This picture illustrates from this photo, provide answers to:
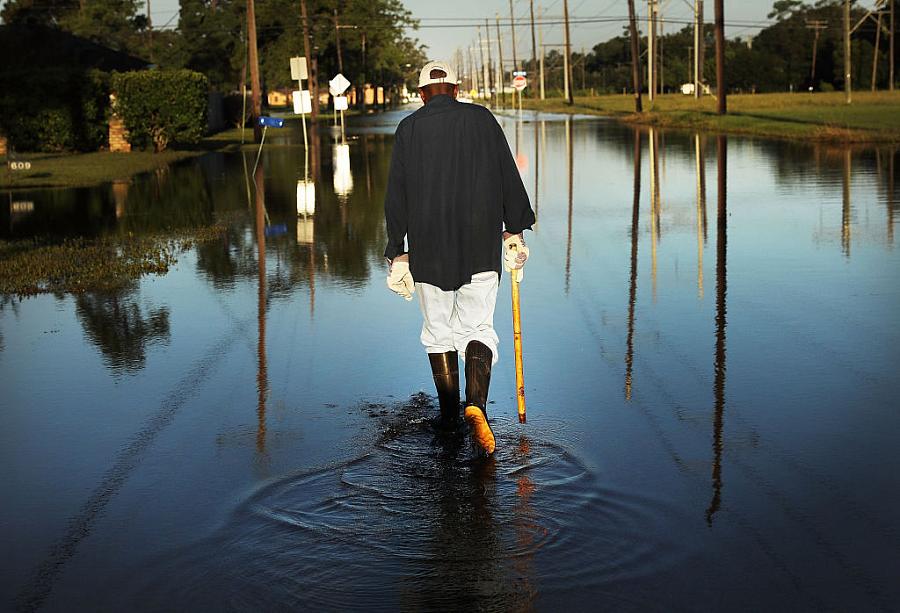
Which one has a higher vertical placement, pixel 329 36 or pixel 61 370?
pixel 329 36

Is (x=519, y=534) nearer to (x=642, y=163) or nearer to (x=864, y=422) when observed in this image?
(x=864, y=422)

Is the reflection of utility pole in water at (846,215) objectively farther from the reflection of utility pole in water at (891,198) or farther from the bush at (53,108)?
the bush at (53,108)

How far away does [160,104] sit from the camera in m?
39.6

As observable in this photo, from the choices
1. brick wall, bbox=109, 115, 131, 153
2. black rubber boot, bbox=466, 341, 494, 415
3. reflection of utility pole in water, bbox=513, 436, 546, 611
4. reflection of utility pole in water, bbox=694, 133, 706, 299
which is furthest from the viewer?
brick wall, bbox=109, 115, 131, 153

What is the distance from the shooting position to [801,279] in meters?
12.2

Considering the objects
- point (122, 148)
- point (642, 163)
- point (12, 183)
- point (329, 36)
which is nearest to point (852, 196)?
point (642, 163)

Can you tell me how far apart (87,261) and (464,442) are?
8723 mm

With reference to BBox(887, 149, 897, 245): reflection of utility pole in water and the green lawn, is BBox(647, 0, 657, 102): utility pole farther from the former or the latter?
BBox(887, 149, 897, 245): reflection of utility pole in water

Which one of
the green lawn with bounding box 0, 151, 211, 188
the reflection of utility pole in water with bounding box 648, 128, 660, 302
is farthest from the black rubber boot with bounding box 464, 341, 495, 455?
the green lawn with bounding box 0, 151, 211, 188

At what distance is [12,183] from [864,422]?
79.0 ft

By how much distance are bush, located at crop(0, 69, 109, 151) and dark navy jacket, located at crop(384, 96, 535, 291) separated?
34313mm

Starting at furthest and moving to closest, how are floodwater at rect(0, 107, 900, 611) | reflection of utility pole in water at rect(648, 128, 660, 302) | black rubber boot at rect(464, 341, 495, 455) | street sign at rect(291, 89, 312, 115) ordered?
street sign at rect(291, 89, 312, 115) < reflection of utility pole in water at rect(648, 128, 660, 302) < black rubber boot at rect(464, 341, 495, 455) < floodwater at rect(0, 107, 900, 611)

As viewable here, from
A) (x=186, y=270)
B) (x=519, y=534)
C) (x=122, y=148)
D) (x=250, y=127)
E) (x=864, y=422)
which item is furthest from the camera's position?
(x=250, y=127)

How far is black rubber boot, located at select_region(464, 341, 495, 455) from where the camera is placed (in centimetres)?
645
